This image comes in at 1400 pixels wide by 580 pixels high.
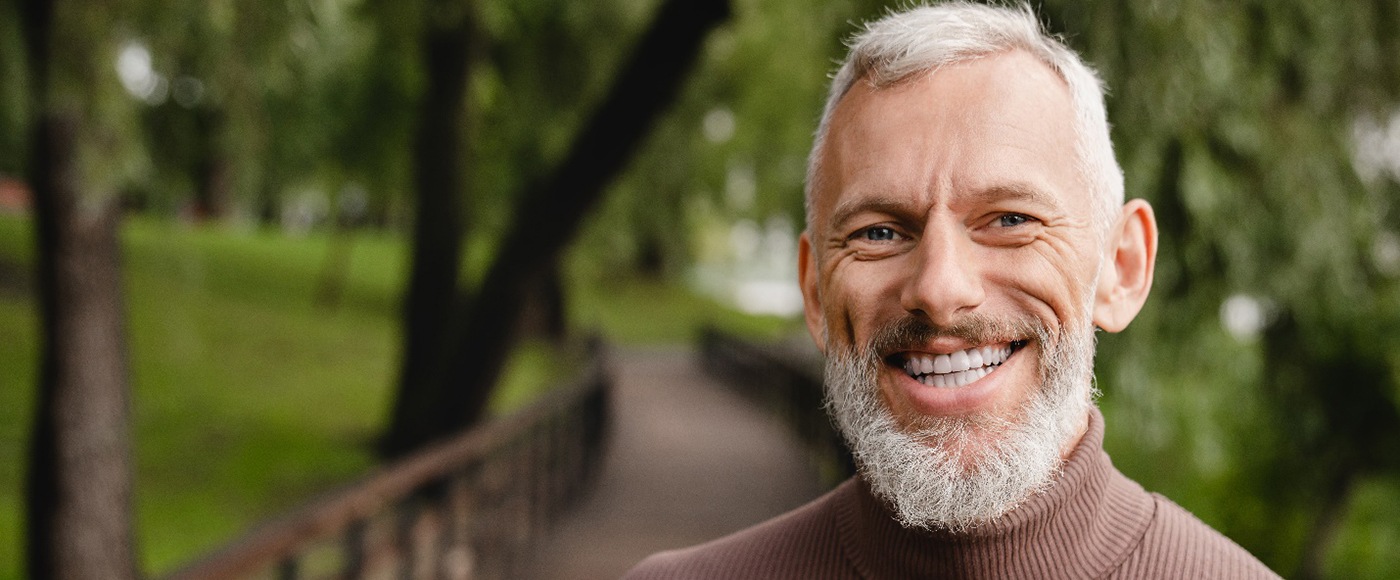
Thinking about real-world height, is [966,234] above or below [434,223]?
above

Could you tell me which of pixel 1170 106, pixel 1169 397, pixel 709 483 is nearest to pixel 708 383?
pixel 709 483

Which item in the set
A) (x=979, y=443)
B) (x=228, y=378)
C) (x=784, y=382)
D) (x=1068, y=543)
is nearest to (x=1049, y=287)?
(x=979, y=443)

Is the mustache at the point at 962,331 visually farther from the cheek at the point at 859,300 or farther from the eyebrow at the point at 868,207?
the eyebrow at the point at 868,207

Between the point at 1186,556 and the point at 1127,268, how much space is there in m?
0.37

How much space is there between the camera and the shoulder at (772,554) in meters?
1.47

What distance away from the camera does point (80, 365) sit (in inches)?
202

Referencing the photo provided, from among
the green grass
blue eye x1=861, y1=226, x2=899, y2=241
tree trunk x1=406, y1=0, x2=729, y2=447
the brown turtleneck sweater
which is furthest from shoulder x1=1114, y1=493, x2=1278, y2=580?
tree trunk x1=406, y1=0, x2=729, y2=447

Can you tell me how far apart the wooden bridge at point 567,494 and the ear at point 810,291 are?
214cm

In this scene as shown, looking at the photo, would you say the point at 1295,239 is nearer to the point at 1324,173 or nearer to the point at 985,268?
the point at 1324,173

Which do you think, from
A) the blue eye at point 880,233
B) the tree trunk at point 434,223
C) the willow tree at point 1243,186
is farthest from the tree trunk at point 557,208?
the blue eye at point 880,233

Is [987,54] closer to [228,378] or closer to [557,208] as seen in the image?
[557,208]

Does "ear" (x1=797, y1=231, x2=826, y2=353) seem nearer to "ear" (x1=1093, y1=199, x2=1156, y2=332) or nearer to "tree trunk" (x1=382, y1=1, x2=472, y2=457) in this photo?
"ear" (x1=1093, y1=199, x2=1156, y2=332)

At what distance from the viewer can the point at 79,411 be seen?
→ 512 cm

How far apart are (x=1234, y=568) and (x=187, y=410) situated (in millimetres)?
12901
